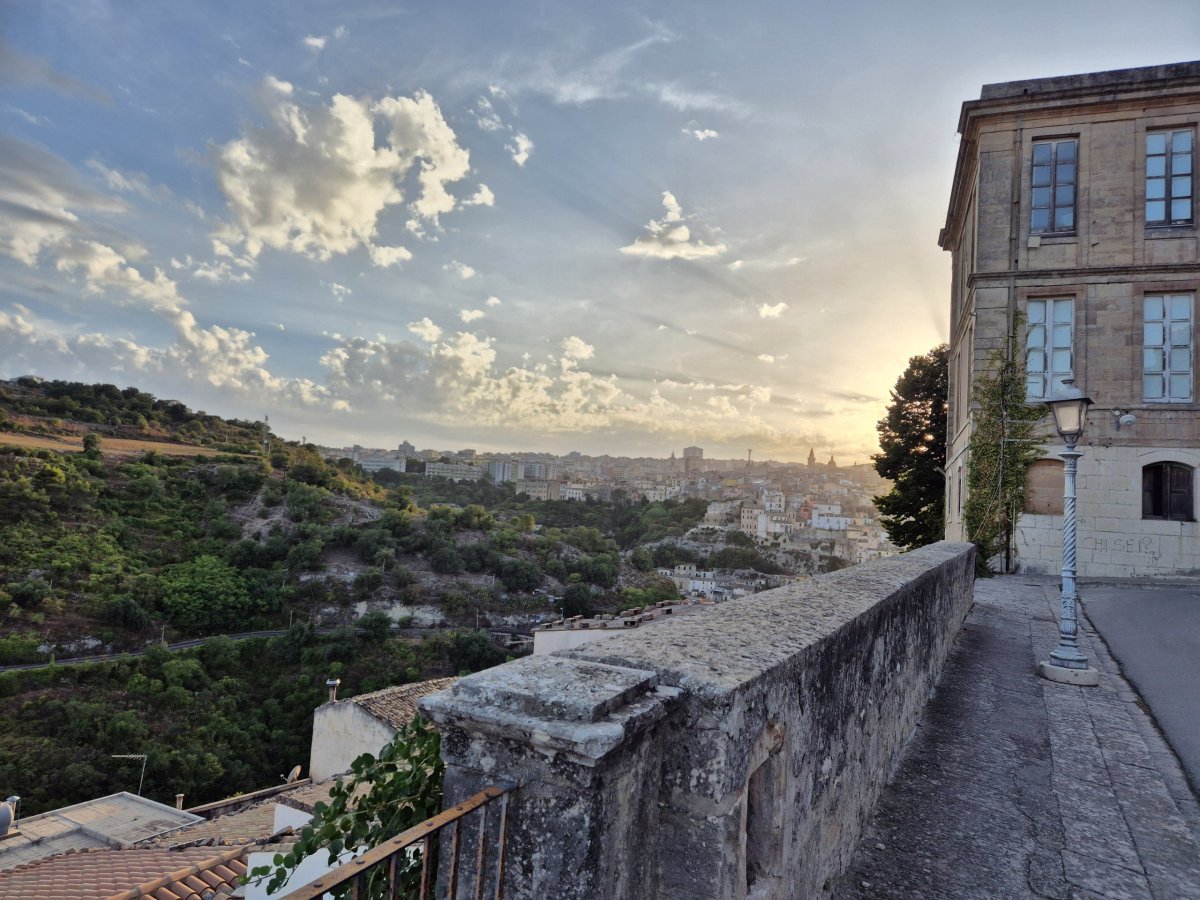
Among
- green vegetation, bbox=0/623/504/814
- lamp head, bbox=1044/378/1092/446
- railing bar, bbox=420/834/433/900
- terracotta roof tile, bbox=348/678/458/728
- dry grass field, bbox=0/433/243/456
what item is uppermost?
lamp head, bbox=1044/378/1092/446

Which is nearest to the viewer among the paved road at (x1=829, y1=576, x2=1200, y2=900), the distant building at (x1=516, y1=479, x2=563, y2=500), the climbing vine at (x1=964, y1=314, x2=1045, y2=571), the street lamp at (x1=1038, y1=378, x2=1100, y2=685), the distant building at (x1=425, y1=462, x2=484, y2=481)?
the paved road at (x1=829, y1=576, x2=1200, y2=900)

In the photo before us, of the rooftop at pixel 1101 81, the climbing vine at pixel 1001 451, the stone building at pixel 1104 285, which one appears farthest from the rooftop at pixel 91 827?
the rooftop at pixel 1101 81

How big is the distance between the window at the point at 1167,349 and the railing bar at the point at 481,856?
1777 cm

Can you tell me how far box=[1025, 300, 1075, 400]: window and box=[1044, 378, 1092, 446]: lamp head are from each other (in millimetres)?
9725

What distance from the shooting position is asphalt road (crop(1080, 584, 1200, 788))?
15.5 feet

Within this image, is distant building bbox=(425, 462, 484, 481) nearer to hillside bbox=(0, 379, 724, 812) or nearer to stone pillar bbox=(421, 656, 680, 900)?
hillside bbox=(0, 379, 724, 812)

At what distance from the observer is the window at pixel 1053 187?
1465 centimetres

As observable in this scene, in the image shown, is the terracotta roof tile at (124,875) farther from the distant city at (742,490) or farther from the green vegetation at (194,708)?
the distant city at (742,490)

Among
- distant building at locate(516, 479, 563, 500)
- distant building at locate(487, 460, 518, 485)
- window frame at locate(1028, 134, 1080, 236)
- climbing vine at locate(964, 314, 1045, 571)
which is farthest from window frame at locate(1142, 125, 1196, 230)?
distant building at locate(487, 460, 518, 485)

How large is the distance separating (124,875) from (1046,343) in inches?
785

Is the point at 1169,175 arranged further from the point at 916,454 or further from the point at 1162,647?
the point at 1162,647

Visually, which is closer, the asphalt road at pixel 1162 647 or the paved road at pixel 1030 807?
the paved road at pixel 1030 807

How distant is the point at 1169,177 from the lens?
14.1 meters

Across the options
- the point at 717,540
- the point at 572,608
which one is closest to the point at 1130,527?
the point at 572,608
